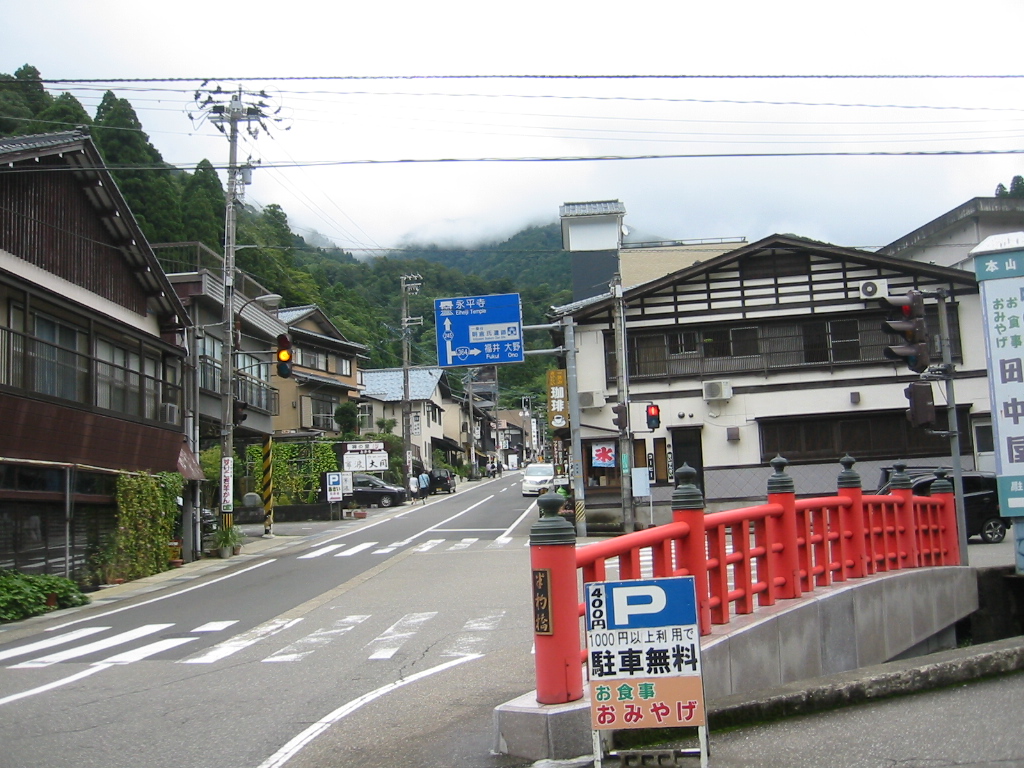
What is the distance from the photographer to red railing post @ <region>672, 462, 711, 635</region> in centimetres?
676

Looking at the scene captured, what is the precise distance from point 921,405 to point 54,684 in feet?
35.2

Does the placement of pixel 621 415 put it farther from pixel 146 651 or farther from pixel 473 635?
pixel 146 651

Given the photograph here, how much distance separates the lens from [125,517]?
21812 millimetres

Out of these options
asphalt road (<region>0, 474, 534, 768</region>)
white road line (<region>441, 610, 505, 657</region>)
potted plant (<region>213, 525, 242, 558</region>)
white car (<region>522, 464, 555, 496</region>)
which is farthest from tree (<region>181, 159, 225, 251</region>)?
white road line (<region>441, 610, 505, 657</region>)

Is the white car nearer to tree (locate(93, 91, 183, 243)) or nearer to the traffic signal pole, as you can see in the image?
tree (locate(93, 91, 183, 243))

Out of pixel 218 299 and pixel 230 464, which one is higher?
pixel 218 299

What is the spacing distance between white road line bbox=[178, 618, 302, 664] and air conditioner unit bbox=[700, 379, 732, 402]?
19296mm

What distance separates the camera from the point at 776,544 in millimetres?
8438

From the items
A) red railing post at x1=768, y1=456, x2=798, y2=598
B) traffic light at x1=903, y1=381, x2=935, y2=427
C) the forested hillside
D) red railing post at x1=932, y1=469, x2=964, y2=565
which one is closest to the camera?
red railing post at x1=768, y1=456, x2=798, y2=598

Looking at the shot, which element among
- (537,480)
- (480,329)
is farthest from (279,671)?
(537,480)

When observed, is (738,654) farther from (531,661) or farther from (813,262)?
(813,262)

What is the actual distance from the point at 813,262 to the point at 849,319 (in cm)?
217

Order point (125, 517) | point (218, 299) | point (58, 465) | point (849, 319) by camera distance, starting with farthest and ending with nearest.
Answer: point (218, 299)
point (849, 319)
point (125, 517)
point (58, 465)

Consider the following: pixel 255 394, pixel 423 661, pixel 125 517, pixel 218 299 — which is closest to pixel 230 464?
pixel 125 517
